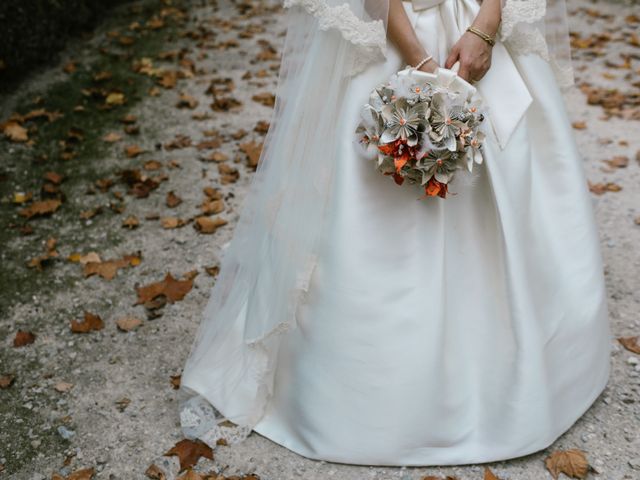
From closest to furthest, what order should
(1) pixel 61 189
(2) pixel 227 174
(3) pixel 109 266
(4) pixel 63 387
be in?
1. (4) pixel 63 387
2. (3) pixel 109 266
3. (1) pixel 61 189
4. (2) pixel 227 174

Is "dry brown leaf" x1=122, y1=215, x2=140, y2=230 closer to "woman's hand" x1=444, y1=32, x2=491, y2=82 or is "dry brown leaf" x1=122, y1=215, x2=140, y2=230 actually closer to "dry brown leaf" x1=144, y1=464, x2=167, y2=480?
"dry brown leaf" x1=144, y1=464, x2=167, y2=480

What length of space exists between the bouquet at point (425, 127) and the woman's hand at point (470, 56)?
0.11m

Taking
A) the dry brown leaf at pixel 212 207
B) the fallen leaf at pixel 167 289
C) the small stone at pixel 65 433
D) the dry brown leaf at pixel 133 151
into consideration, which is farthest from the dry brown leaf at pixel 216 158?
the small stone at pixel 65 433

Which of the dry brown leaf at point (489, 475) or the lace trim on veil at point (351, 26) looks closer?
the lace trim on veil at point (351, 26)

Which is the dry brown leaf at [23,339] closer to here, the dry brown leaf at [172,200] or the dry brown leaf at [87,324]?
the dry brown leaf at [87,324]

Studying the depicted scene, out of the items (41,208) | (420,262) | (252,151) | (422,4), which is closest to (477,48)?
(422,4)

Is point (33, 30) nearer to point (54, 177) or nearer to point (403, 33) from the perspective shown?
point (54, 177)

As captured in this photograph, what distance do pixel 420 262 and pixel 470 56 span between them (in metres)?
0.76

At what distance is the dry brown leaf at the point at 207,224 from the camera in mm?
4164

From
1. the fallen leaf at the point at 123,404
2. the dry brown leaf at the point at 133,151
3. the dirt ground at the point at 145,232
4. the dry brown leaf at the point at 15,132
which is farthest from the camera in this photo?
the dry brown leaf at the point at 15,132

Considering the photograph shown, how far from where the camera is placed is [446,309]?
253cm

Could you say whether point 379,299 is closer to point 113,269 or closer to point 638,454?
point 638,454

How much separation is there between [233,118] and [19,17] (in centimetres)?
232

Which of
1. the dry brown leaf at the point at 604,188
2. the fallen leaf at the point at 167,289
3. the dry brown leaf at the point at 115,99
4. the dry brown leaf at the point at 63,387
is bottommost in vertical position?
the dry brown leaf at the point at 115,99
